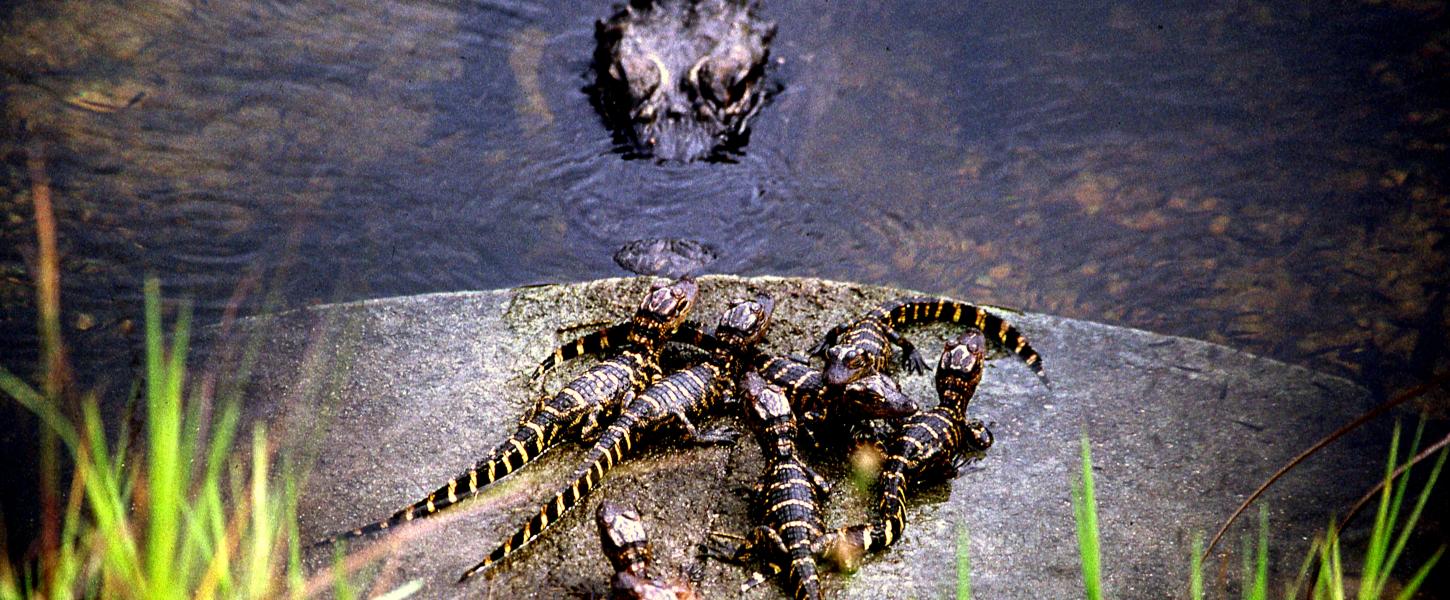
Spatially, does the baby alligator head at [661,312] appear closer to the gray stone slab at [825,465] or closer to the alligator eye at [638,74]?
the gray stone slab at [825,465]

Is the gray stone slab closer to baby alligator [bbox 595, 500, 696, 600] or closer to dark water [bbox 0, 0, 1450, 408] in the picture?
baby alligator [bbox 595, 500, 696, 600]

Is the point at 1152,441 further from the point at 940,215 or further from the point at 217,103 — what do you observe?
the point at 217,103

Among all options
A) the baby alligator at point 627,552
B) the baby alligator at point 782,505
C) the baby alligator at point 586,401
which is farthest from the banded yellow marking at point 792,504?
the baby alligator at point 586,401

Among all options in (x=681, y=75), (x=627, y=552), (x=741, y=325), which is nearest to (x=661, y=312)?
(x=741, y=325)

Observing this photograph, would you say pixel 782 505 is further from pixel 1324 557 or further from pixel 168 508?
pixel 168 508

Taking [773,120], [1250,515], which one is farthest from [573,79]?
[1250,515]

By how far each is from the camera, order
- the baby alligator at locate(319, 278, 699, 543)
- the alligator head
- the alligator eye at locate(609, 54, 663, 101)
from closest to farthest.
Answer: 1. the baby alligator at locate(319, 278, 699, 543)
2. the alligator head
3. the alligator eye at locate(609, 54, 663, 101)

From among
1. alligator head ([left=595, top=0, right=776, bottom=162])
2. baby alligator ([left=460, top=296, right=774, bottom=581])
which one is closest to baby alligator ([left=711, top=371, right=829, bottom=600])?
baby alligator ([left=460, top=296, right=774, bottom=581])

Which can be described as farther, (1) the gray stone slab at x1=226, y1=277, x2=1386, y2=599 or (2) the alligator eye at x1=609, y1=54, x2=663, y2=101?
(2) the alligator eye at x1=609, y1=54, x2=663, y2=101
